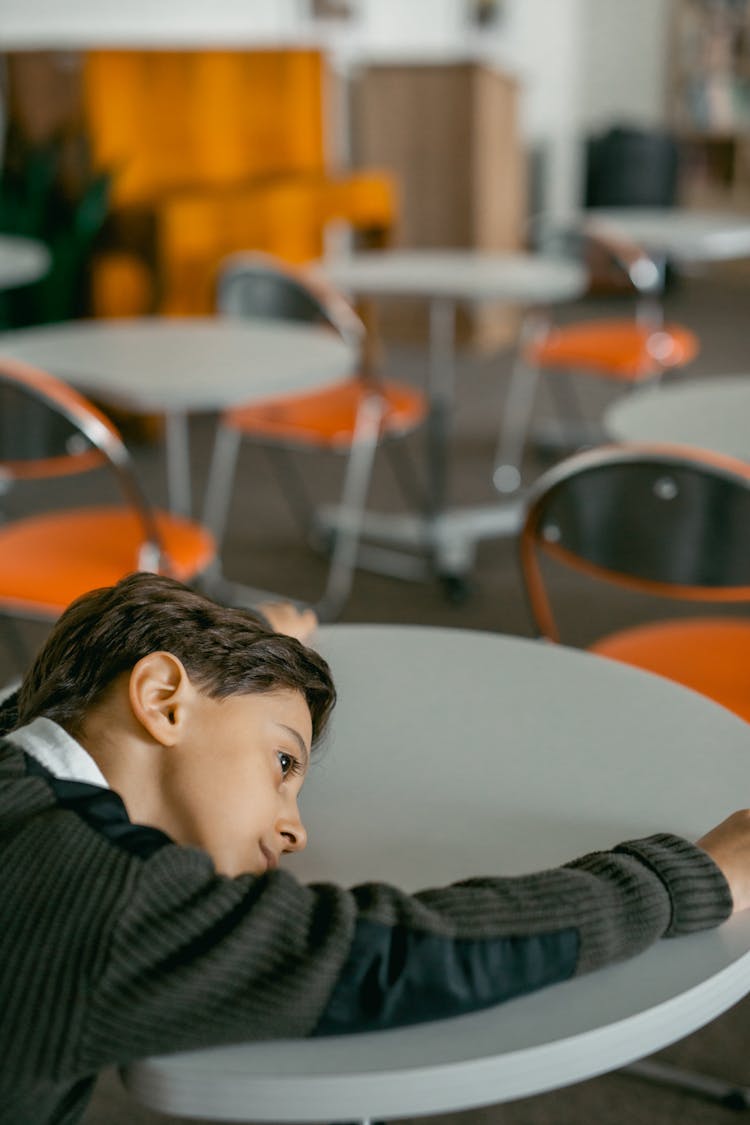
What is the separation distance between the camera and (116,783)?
2.90 ft

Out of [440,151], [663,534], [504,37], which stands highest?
[504,37]

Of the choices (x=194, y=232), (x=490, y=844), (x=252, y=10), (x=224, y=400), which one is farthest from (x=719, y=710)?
(x=252, y=10)

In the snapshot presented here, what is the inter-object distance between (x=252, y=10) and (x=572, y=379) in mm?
2277

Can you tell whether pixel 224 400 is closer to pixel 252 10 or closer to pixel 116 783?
pixel 116 783

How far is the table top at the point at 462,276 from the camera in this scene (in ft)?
11.6

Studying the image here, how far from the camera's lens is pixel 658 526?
1.69m

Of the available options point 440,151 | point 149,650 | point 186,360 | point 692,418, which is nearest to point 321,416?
point 186,360

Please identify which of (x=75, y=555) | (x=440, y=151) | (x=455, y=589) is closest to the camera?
(x=75, y=555)

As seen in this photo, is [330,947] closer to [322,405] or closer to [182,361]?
[182,361]

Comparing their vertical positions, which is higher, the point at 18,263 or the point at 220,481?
the point at 18,263

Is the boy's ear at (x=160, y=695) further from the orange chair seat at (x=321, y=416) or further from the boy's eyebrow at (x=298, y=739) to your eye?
the orange chair seat at (x=321, y=416)

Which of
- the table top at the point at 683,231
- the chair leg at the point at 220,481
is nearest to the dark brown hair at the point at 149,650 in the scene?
the chair leg at the point at 220,481

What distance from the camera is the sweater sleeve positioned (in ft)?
2.43

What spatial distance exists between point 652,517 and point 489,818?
81 cm
